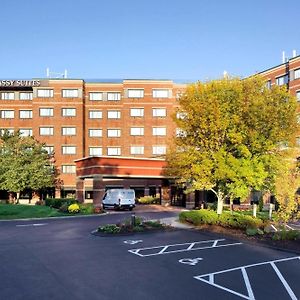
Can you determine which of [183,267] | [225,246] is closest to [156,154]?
[225,246]

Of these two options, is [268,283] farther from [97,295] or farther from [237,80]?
[237,80]

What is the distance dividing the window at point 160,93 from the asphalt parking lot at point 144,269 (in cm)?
Result: 4283

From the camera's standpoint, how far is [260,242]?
1717cm

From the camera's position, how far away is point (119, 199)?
3678 centimetres

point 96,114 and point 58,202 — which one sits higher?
point 96,114

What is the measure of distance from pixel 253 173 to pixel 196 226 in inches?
177

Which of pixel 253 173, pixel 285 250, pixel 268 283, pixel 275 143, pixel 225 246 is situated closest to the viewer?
pixel 268 283

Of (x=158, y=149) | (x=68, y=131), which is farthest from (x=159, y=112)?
(x=68, y=131)

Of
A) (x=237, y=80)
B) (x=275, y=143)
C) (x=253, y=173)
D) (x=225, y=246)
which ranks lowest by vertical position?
(x=225, y=246)

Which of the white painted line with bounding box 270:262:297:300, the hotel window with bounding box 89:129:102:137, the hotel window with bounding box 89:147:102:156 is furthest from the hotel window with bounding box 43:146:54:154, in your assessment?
the white painted line with bounding box 270:262:297:300

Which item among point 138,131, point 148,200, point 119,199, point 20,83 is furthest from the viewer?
point 138,131

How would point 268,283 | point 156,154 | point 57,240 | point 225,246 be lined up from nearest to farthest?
1. point 268,283
2. point 225,246
3. point 57,240
4. point 156,154

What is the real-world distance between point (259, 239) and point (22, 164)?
41564 millimetres

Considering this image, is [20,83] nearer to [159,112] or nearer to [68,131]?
[68,131]
